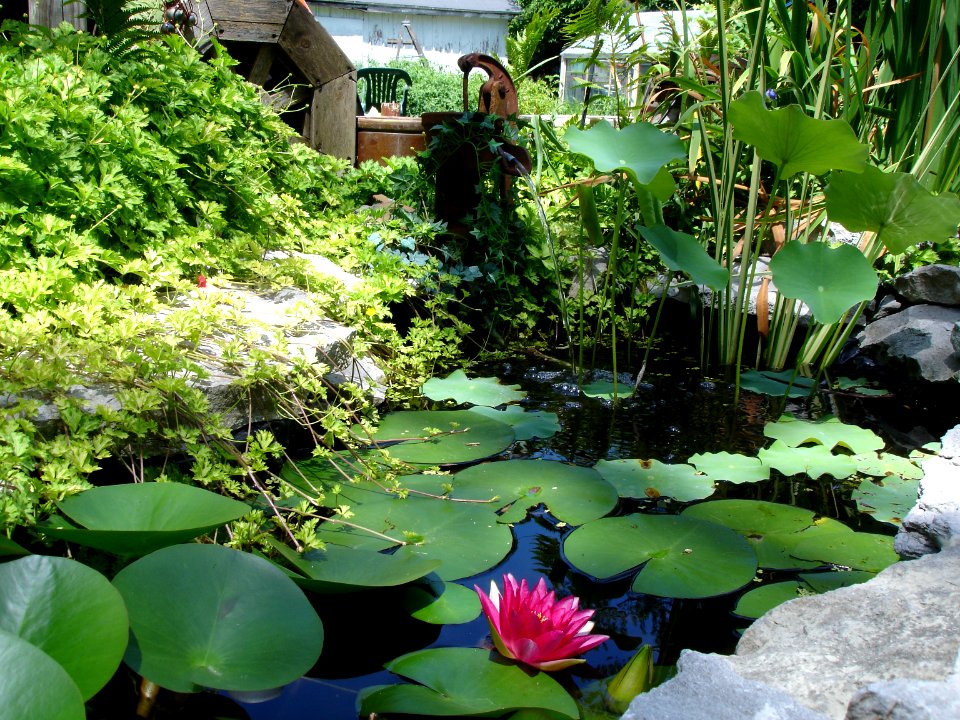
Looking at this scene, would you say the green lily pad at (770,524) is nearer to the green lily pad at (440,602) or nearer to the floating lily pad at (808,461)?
the floating lily pad at (808,461)

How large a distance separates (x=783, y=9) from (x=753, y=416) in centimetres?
160

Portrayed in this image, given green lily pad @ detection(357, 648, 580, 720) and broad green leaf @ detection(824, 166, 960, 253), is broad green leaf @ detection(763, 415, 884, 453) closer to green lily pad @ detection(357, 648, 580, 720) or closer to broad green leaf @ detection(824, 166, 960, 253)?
broad green leaf @ detection(824, 166, 960, 253)

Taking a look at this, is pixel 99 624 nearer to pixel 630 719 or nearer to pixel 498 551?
pixel 630 719

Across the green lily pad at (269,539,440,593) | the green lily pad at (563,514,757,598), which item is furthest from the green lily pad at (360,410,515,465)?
the green lily pad at (269,539,440,593)

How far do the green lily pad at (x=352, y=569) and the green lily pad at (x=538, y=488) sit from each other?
0.40m

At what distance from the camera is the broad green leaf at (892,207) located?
6.39 feet

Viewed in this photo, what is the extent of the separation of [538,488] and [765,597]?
22.1 inches

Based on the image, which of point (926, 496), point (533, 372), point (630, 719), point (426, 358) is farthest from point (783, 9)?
point (630, 719)

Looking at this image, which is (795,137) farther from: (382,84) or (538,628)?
(382,84)

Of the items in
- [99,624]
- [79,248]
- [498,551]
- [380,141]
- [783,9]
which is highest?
[783,9]

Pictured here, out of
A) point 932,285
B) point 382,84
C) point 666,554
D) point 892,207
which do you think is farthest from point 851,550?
point 382,84

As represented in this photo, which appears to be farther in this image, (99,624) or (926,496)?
(926,496)

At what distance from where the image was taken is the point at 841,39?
12.7 ft

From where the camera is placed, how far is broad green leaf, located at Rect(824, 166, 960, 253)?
1946 mm
